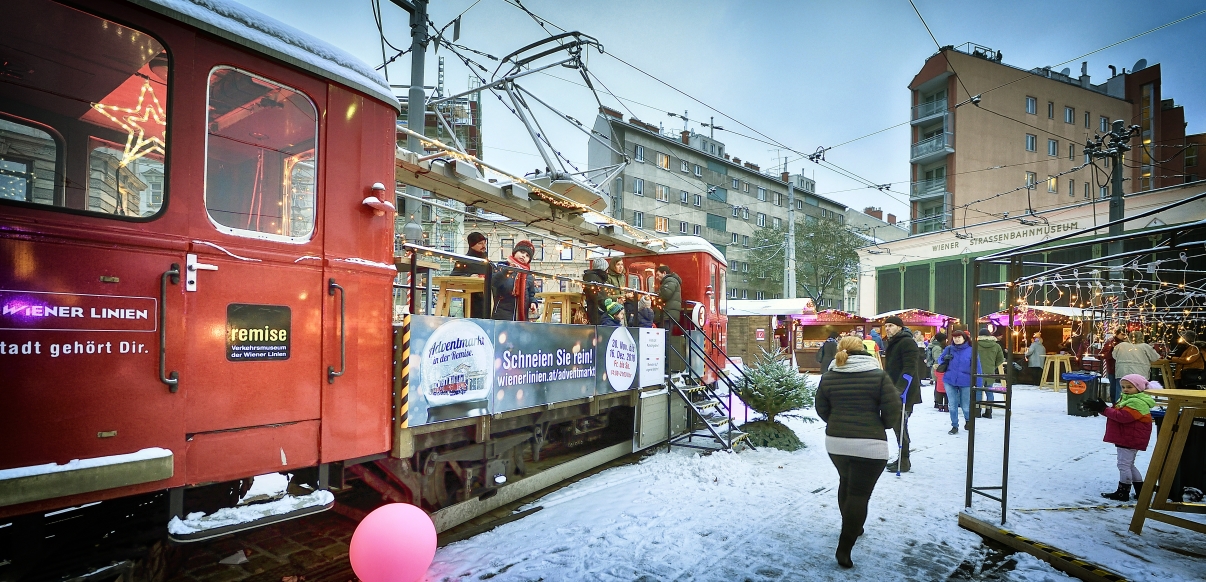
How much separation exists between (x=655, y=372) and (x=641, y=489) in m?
2.22

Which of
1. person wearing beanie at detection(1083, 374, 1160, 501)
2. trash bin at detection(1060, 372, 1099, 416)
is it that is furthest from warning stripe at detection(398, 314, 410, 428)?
trash bin at detection(1060, 372, 1099, 416)

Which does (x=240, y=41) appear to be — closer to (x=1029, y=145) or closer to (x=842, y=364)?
(x=842, y=364)

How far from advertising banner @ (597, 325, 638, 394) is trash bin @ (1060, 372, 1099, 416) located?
9.96m

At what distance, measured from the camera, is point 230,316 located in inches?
122

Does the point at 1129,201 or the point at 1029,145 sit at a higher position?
the point at 1029,145

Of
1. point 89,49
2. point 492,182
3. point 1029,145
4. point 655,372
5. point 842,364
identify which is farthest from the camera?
point 1029,145

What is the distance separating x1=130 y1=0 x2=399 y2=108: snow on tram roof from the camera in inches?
118

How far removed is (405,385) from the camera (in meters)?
4.03

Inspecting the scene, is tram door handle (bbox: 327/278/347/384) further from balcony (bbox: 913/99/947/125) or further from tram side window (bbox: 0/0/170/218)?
balcony (bbox: 913/99/947/125)

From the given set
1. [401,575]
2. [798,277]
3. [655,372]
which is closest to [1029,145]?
[798,277]

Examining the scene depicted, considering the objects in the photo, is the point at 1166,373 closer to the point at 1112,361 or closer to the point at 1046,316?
the point at 1112,361

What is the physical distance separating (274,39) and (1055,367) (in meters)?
20.3

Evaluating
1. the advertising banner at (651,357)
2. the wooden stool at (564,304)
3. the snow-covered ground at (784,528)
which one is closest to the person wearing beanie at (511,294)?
the wooden stool at (564,304)

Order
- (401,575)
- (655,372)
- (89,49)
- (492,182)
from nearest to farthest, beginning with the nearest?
(89,49) → (401,575) → (492,182) → (655,372)
